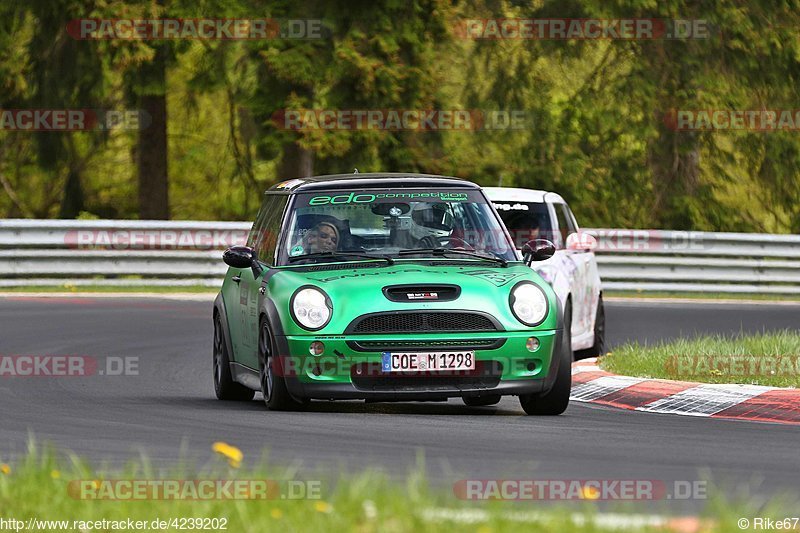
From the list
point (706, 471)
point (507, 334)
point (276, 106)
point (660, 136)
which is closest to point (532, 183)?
point (660, 136)

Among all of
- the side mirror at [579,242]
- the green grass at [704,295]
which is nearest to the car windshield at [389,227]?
the side mirror at [579,242]

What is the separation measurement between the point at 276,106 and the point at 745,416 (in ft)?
60.3

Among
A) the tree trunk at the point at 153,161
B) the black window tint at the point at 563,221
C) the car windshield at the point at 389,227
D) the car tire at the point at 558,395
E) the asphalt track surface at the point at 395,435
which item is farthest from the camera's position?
the tree trunk at the point at 153,161

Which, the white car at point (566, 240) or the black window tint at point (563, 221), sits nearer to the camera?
the white car at point (566, 240)

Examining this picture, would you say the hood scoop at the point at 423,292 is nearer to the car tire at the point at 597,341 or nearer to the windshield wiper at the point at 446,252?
the windshield wiper at the point at 446,252

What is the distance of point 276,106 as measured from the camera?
29203mm

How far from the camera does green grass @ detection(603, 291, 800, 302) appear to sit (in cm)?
2638

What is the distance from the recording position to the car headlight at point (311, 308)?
35.8ft

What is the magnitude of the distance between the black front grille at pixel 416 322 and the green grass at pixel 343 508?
10.4ft

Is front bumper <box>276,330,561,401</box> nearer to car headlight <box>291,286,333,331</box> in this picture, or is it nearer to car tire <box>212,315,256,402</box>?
car headlight <box>291,286,333,331</box>

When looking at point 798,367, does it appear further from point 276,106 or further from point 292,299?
point 276,106

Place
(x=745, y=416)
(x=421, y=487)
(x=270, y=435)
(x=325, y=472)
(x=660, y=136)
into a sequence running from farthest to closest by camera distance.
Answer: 1. (x=660, y=136)
2. (x=745, y=416)
3. (x=270, y=435)
4. (x=325, y=472)
5. (x=421, y=487)
